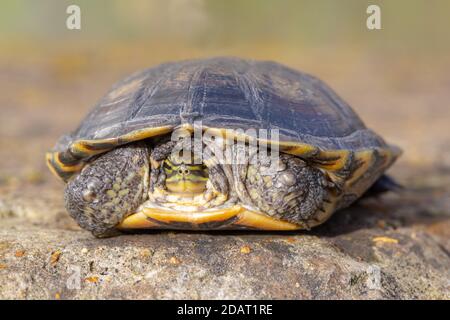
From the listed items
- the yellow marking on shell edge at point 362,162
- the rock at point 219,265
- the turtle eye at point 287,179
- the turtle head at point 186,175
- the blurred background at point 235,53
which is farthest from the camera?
the blurred background at point 235,53

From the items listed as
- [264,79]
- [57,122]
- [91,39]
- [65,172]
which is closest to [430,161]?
[264,79]

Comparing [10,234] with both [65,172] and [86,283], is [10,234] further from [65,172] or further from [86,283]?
[86,283]

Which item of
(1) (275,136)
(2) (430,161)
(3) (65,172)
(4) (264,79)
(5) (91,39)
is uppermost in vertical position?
(5) (91,39)

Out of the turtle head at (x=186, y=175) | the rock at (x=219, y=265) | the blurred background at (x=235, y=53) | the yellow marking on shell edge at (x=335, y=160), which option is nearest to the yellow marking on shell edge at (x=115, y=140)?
the turtle head at (x=186, y=175)

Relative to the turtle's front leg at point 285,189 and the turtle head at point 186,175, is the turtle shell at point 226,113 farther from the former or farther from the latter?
the turtle head at point 186,175

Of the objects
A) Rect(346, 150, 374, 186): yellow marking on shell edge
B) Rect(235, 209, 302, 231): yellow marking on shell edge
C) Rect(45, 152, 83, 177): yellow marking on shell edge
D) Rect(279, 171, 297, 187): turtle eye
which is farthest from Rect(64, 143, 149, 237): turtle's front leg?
Rect(346, 150, 374, 186): yellow marking on shell edge

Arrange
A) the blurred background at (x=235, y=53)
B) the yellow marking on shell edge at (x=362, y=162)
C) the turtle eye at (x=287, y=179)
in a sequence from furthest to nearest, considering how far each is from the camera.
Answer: the blurred background at (x=235, y=53) → the yellow marking on shell edge at (x=362, y=162) → the turtle eye at (x=287, y=179)

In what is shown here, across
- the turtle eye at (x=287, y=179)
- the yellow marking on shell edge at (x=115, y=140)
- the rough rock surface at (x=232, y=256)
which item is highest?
the yellow marking on shell edge at (x=115, y=140)
